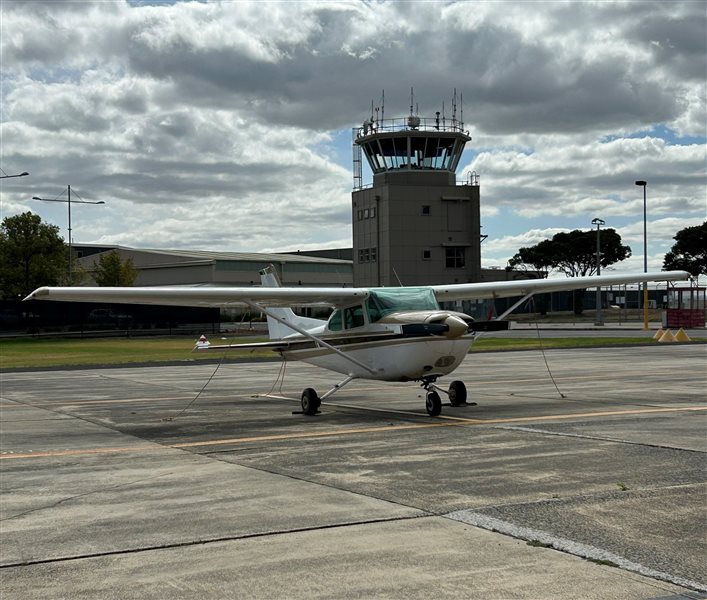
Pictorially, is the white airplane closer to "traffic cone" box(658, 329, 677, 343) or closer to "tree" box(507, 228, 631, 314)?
"traffic cone" box(658, 329, 677, 343)

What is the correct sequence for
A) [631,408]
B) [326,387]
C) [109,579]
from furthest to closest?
[326,387]
[631,408]
[109,579]

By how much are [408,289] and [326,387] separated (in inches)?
282

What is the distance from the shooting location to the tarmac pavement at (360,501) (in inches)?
238

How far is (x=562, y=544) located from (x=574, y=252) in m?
112

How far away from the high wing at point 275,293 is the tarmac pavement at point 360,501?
7.42 ft

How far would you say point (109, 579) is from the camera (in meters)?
6.15

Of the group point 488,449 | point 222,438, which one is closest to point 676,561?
point 488,449

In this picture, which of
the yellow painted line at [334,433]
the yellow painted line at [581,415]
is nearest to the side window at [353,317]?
the yellow painted line at [581,415]

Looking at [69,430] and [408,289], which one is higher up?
[408,289]

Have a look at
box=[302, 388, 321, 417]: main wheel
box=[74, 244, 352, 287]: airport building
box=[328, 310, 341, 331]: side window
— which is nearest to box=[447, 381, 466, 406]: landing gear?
box=[328, 310, 341, 331]: side window

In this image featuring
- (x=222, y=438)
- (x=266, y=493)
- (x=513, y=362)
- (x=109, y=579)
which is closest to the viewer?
(x=109, y=579)

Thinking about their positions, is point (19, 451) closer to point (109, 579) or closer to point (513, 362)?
point (109, 579)

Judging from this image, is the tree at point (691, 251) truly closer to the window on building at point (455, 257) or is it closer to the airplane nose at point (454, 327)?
the window on building at point (455, 257)

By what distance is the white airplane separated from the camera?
1564 cm
